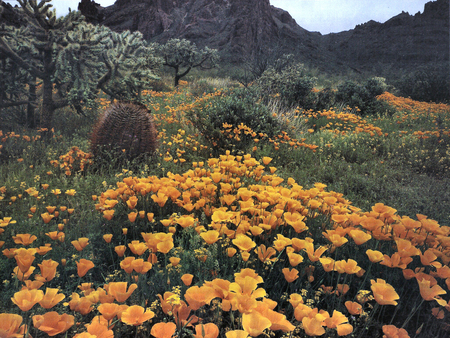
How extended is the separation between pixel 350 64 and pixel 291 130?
49.7m

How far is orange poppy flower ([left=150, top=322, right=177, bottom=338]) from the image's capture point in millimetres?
893

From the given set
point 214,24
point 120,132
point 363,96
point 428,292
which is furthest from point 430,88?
point 214,24

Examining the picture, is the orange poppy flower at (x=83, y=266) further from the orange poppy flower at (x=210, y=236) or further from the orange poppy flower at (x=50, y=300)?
the orange poppy flower at (x=210, y=236)

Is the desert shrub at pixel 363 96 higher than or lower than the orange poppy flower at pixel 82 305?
higher

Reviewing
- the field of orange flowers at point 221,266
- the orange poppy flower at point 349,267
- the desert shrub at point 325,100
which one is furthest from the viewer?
the desert shrub at point 325,100

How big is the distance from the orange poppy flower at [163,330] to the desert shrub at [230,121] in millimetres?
5170

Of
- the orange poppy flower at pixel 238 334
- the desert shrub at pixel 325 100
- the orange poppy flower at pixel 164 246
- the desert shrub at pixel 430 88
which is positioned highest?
the desert shrub at pixel 430 88

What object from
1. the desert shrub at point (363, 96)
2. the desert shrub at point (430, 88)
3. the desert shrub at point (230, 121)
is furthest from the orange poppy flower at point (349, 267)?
the desert shrub at point (430, 88)

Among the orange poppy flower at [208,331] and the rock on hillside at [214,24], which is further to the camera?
the rock on hillside at [214,24]

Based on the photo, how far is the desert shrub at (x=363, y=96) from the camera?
41.1 ft

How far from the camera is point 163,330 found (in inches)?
35.9

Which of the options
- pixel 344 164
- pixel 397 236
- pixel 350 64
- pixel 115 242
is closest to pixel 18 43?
pixel 115 242

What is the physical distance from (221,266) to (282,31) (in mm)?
59571

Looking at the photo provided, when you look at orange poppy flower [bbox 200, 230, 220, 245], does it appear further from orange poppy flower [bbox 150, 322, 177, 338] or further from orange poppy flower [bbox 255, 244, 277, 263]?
orange poppy flower [bbox 150, 322, 177, 338]
